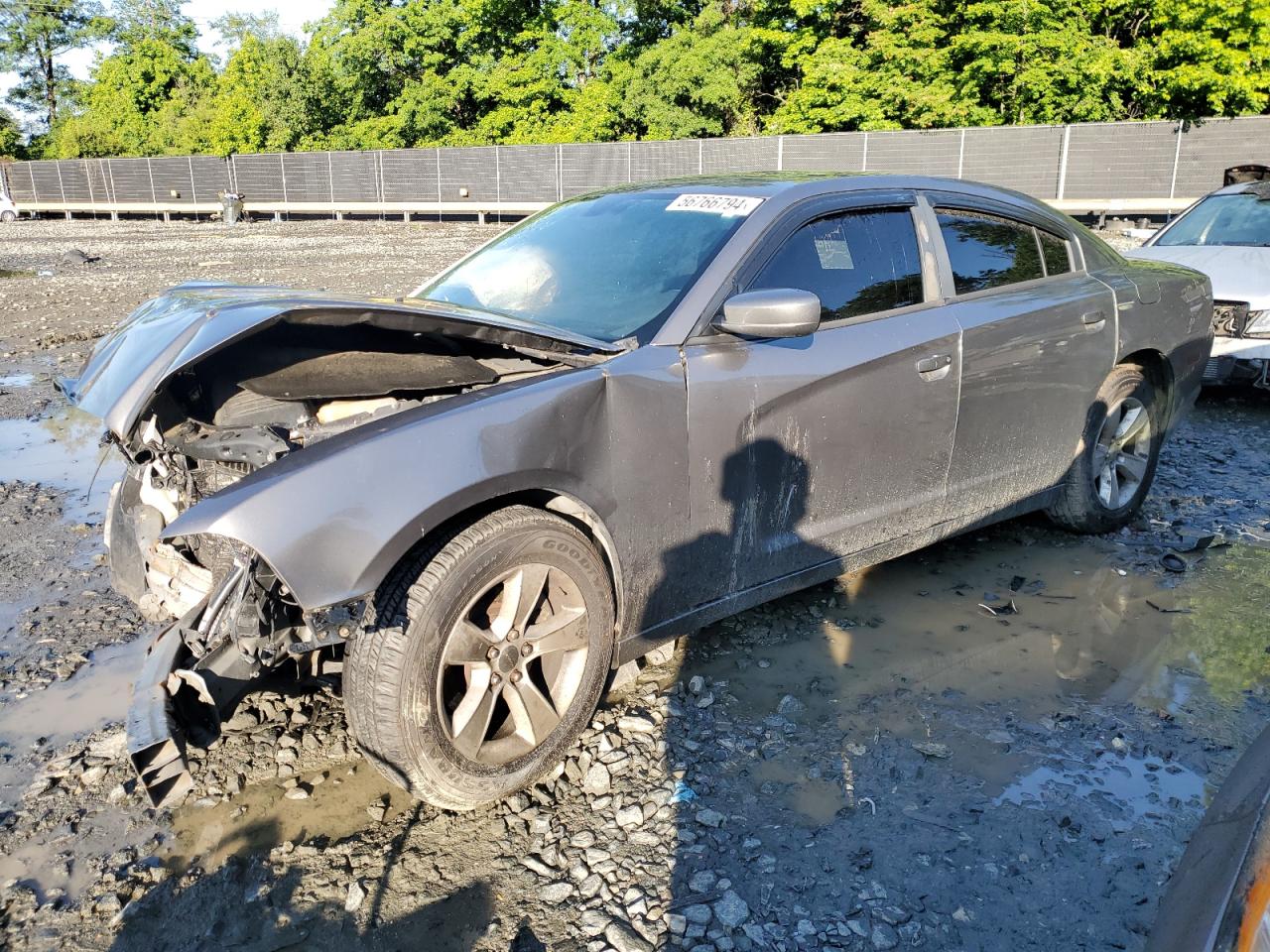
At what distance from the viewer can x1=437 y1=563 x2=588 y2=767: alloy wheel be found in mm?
2678

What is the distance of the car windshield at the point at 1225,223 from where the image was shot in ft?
26.7

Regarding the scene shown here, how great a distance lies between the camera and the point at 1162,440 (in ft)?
16.7

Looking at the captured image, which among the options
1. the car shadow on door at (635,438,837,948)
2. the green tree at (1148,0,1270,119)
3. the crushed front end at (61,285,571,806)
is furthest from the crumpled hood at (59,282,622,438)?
the green tree at (1148,0,1270,119)

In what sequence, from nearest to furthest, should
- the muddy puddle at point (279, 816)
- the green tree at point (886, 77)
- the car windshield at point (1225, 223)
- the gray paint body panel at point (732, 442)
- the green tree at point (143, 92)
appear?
1. the gray paint body panel at point (732, 442)
2. the muddy puddle at point (279, 816)
3. the car windshield at point (1225, 223)
4. the green tree at point (886, 77)
5. the green tree at point (143, 92)

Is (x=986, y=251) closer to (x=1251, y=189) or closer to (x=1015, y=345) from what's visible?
(x=1015, y=345)

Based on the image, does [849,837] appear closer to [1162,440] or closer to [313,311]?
[313,311]

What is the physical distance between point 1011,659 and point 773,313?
5.88 ft

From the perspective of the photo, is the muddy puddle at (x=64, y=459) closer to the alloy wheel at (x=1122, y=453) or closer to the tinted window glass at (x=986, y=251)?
the tinted window glass at (x=986, y=251)

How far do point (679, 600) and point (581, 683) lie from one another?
0.45 meters

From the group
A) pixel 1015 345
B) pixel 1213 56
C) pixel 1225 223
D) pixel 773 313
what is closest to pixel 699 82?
pixel 1213 56

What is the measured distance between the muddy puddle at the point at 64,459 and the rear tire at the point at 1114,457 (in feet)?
16.3

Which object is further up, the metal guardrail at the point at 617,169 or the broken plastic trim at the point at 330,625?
the metal guardrail at the point at 617,169

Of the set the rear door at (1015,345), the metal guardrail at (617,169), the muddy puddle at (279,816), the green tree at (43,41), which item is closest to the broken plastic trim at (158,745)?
the muddy puddle at (279,816)

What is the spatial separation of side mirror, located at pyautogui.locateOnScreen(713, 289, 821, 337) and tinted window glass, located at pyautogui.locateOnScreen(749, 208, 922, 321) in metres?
0.24
